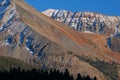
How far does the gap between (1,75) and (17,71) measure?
10.2m

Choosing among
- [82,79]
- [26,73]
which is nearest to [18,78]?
[26,73]

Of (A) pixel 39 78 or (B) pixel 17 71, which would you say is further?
(B) pixel 17 71

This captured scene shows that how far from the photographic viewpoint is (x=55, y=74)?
6063 inches

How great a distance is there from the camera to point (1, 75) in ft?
503

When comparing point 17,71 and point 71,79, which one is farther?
point 17,71

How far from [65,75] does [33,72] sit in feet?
30.6

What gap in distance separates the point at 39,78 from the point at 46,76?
2815 mm

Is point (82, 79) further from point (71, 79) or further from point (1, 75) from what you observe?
point (1, 75)

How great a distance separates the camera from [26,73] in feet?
507

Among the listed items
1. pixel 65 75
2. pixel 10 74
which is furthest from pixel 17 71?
pixel 65 75

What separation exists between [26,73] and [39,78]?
286 inches

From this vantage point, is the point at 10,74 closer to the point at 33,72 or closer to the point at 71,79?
the point at 33,72

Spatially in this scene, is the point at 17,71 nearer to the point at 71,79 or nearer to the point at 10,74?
the point at 10,74

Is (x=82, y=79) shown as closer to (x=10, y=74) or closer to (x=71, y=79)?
(x=71, y=79)
